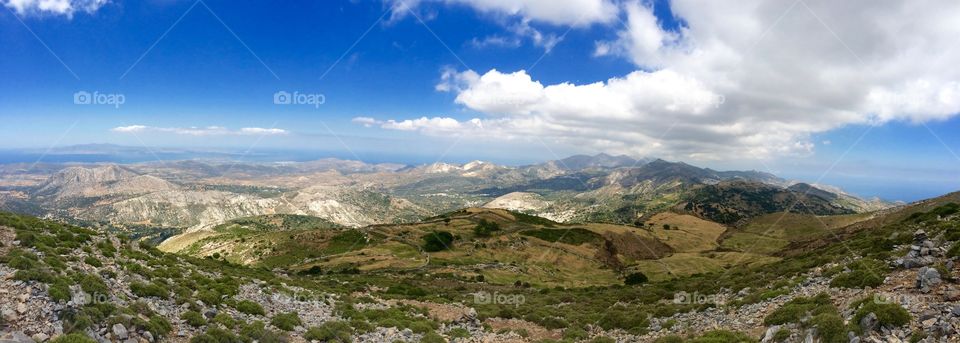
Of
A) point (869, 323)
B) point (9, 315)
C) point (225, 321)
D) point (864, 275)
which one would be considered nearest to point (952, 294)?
point (869, 323)

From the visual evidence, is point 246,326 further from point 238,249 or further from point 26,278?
point 238,249

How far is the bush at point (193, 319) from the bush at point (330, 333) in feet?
16.3

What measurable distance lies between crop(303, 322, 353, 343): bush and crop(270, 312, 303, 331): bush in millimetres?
1187

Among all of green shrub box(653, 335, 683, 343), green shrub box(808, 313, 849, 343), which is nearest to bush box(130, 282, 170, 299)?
green shrub box(653, 335, 683, 343)

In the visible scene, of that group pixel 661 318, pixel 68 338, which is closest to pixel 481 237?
pixel 661 318

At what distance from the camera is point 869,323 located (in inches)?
602

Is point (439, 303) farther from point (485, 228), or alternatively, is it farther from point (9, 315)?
point (485, 228)

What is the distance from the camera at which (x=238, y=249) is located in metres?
112

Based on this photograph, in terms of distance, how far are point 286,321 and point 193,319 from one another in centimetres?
469

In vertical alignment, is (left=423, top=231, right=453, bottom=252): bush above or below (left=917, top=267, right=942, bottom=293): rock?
below

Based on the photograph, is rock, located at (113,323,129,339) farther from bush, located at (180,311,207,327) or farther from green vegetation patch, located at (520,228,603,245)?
green vegetation patch, located at (520,228,603,245)

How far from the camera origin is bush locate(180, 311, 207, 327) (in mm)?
20234

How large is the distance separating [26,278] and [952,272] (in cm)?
4064

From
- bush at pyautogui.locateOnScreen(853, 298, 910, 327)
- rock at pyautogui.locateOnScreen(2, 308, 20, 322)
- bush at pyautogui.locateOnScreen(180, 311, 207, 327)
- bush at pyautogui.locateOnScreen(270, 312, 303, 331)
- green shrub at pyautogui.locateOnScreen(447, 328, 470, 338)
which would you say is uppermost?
bush at pyautogui.locateOnScreen(853, 298, 910, 327)
